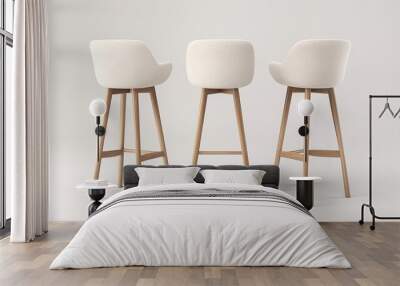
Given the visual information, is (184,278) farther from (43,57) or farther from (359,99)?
(359,99)

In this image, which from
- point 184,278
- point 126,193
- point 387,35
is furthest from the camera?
point 387,35

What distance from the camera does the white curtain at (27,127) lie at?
5230mm

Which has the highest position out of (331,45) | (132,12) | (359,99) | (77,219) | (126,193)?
(132,12)

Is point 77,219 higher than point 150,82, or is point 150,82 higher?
point 150,82

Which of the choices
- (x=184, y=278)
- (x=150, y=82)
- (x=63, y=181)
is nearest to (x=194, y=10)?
(x=150, y=82)

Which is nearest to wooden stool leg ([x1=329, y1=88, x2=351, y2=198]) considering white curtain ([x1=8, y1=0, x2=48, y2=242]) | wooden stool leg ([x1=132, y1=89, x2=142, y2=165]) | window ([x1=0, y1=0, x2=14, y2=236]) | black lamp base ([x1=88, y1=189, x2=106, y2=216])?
wooden stool leg ([x1=132, y1=89, x2=142, y2=165])

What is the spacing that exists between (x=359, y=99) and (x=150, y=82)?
7.18ft

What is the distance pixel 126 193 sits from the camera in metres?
4.86

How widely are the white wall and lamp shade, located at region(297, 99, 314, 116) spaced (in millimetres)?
535

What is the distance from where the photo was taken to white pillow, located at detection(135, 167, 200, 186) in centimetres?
576

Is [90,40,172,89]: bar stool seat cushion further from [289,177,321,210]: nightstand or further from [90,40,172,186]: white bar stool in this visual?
[289,177,321,210]: nightstand

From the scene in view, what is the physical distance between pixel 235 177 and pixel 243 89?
1.21 metres

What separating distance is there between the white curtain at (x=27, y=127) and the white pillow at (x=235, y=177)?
4.92 feet

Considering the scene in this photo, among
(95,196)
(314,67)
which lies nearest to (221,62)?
(314,67)
